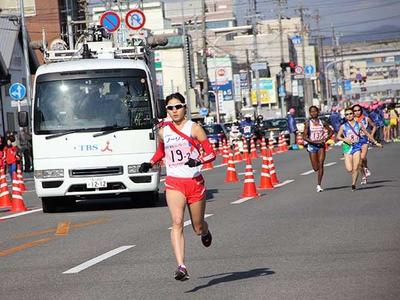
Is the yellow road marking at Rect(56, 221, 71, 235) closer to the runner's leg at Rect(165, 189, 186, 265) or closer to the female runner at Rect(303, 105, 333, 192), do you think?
the runner's leg at Rect(165, 189, 186, 265)

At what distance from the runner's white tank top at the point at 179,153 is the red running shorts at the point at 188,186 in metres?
0.04

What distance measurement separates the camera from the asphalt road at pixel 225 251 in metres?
9.70

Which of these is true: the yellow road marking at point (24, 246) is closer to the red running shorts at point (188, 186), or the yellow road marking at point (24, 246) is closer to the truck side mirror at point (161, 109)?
the red running shorts at point (188, 186)

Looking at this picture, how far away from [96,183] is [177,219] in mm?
10154

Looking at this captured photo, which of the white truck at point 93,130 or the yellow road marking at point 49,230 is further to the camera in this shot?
the white truck at point 93,130

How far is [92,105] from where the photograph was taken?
20359mm

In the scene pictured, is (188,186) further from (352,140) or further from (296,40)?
(296,40)

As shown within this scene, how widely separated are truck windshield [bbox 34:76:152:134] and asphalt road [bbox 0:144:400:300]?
170 centimetres

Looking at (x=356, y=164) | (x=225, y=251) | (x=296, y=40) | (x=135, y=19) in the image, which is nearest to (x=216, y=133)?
(x=135, y=19)

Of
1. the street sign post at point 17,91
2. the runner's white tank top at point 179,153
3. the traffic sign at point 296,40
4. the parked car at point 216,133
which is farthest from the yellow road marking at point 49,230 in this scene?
the traffic sign at point 296,40

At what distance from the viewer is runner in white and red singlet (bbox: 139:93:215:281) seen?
33.3ft

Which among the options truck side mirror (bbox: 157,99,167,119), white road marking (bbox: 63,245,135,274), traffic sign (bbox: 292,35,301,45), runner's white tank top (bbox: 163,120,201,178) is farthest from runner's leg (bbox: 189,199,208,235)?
traffic sign (bbox: 292,35,301,45)

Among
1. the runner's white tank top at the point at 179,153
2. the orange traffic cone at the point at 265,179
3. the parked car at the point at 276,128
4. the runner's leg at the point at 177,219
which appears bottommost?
the parked car at the point at 276,128

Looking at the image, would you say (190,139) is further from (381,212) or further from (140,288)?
(381,212)
